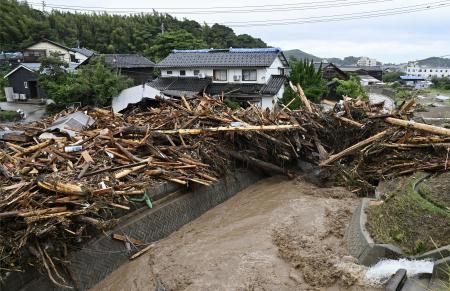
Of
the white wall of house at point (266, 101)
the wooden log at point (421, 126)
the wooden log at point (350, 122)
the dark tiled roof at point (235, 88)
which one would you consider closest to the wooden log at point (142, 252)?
the wooden log at point (421, 126)

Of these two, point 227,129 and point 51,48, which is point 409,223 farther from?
point 51,48

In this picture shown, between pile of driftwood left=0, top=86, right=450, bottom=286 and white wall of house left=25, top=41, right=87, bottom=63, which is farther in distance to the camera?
white wall of house left=25, top=41, right=87, bottom=63

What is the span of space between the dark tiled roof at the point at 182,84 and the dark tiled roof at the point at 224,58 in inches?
40.2

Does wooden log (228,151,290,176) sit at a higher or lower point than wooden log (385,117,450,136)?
lower

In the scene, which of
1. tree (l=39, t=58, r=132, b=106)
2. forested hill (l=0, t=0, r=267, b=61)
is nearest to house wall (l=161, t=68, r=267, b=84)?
tree (l=39, t=58, r=132, b=106)

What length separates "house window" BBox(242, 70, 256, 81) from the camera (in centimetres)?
2689

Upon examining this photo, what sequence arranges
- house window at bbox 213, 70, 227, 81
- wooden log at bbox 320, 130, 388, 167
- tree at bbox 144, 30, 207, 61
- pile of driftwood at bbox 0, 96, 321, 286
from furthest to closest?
tree at bbox 144, 30, 207, 61, house window at bbox 213, 70, 227, 81, wooden log at bbox 320, 130, 388, 167, pile of driftwood at bbox 0, 96, 321, 286

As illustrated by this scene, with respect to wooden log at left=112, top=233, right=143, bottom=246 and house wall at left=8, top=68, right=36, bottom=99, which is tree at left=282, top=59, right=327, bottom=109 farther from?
house wall at left=8, top=68, right=36, bottom=99

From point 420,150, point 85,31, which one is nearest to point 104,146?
point 420,150

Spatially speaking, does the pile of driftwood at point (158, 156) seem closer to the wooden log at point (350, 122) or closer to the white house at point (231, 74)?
the wooden log at point (350, 122)

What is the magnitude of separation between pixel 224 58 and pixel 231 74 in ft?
5.07

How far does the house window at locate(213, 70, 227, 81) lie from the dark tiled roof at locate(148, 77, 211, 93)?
25.3 inches

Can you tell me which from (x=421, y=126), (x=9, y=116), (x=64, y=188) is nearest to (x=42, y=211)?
(x=64, y=188)

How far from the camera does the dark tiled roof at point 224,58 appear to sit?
87.4 ft
